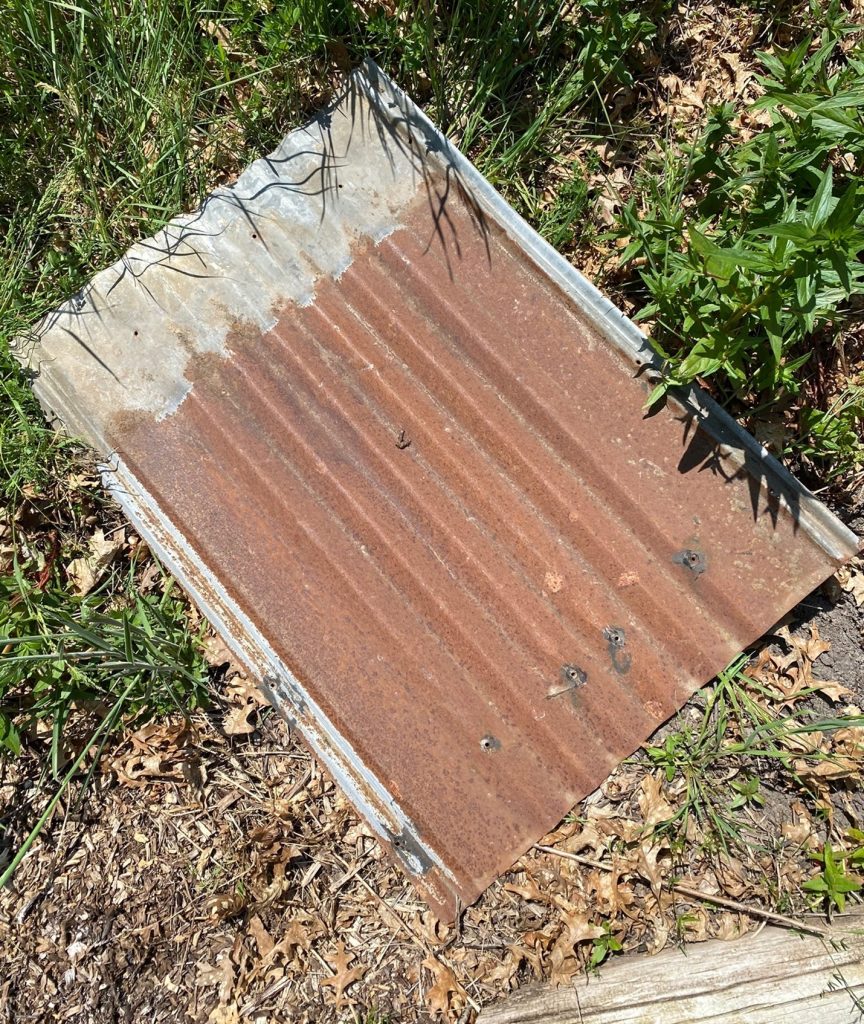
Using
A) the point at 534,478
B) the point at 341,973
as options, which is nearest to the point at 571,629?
the point at 534,478

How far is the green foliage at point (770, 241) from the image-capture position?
201 cm

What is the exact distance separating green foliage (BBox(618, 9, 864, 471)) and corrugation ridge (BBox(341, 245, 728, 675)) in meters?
0.48

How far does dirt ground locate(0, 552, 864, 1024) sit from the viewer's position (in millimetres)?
2490

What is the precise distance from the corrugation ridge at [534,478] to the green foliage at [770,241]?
48 centimetres

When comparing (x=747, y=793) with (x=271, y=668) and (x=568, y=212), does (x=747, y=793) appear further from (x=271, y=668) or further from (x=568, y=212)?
(x=568, y=212)

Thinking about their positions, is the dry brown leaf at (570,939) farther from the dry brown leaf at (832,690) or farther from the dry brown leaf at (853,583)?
the dry brown leaf at (853,583)

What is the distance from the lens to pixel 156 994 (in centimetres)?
255

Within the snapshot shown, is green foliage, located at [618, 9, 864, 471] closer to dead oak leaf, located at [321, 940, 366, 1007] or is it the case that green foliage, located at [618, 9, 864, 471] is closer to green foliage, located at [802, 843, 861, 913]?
green foliage, located at [802, 843, 861, 913]

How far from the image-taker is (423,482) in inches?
94.2

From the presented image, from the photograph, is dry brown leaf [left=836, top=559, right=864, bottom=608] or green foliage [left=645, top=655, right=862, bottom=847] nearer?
green foliage [left=645, top=655, right=862, bottom=847]

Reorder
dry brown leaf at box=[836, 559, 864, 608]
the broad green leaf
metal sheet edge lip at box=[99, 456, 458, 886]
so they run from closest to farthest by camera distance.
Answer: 1. the broad green leaf
2. metal sheet edge lip at box=[99, 456, 458, 886]
3. dry brown leaf at box=[836, 559, 864, 608]

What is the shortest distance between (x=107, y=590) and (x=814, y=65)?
286 centimetres

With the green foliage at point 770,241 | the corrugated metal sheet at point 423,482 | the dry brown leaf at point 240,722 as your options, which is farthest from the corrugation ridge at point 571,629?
the dry brown leaf at point 240,722

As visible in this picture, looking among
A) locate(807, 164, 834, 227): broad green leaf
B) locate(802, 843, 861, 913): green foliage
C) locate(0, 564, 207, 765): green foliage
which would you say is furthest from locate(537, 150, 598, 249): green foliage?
locate(802, 843, 861, 913): green foliage
